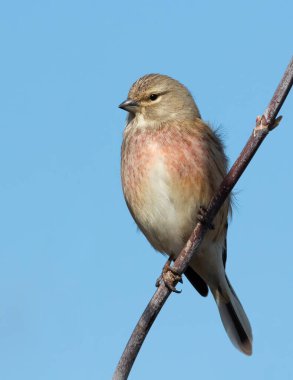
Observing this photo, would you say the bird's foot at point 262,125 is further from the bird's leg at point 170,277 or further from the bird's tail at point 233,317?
the bird's tail at point 233,317

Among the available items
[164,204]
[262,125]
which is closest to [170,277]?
[164,204]

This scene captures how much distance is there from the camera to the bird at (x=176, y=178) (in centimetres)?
631

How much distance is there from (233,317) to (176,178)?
1568 mm

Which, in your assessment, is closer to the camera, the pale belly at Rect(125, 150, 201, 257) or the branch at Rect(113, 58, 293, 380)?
the branch at Rect(113, 58, 293, 380)

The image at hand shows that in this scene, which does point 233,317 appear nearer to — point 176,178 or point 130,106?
point 176,178

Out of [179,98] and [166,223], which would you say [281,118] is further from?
[179,98]

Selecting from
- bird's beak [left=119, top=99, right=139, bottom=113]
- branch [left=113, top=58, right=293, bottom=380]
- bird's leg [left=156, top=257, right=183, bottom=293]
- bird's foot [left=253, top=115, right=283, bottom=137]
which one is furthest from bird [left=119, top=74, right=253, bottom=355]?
bird's foot [left=253, top=115, right=283, bottom=137]

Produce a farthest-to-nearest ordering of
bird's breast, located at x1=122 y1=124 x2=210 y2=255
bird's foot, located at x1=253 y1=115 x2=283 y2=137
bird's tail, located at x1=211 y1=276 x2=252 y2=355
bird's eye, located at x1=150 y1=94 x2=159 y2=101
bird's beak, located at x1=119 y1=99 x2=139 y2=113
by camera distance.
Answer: bird's eye, located at x1=150 y1=94 x2=159 y2=101 → bird's beak, located at x1=119 y1=99 x2=139 y2=113 → bird's tail, located at x1=211 y1=276 x2=252 y2=355 → bird's breast, located at x1=122 y1=124 x2=210 y2=255 → bird's foot, located at x1=253 y1=115 x2=283 y2=137

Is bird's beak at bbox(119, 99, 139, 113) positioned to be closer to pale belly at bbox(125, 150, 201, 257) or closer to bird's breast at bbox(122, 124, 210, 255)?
bird's breast at bbox(122, 124, 210, 255)

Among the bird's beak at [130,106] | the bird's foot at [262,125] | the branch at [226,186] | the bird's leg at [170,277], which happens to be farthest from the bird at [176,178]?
the bird's foot at [262,125]

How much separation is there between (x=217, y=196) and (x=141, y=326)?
0.95 meters

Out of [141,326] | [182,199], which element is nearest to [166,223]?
[182,199]

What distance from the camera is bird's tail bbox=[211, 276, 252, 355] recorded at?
6707 mm

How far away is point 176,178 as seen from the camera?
6.29 m
